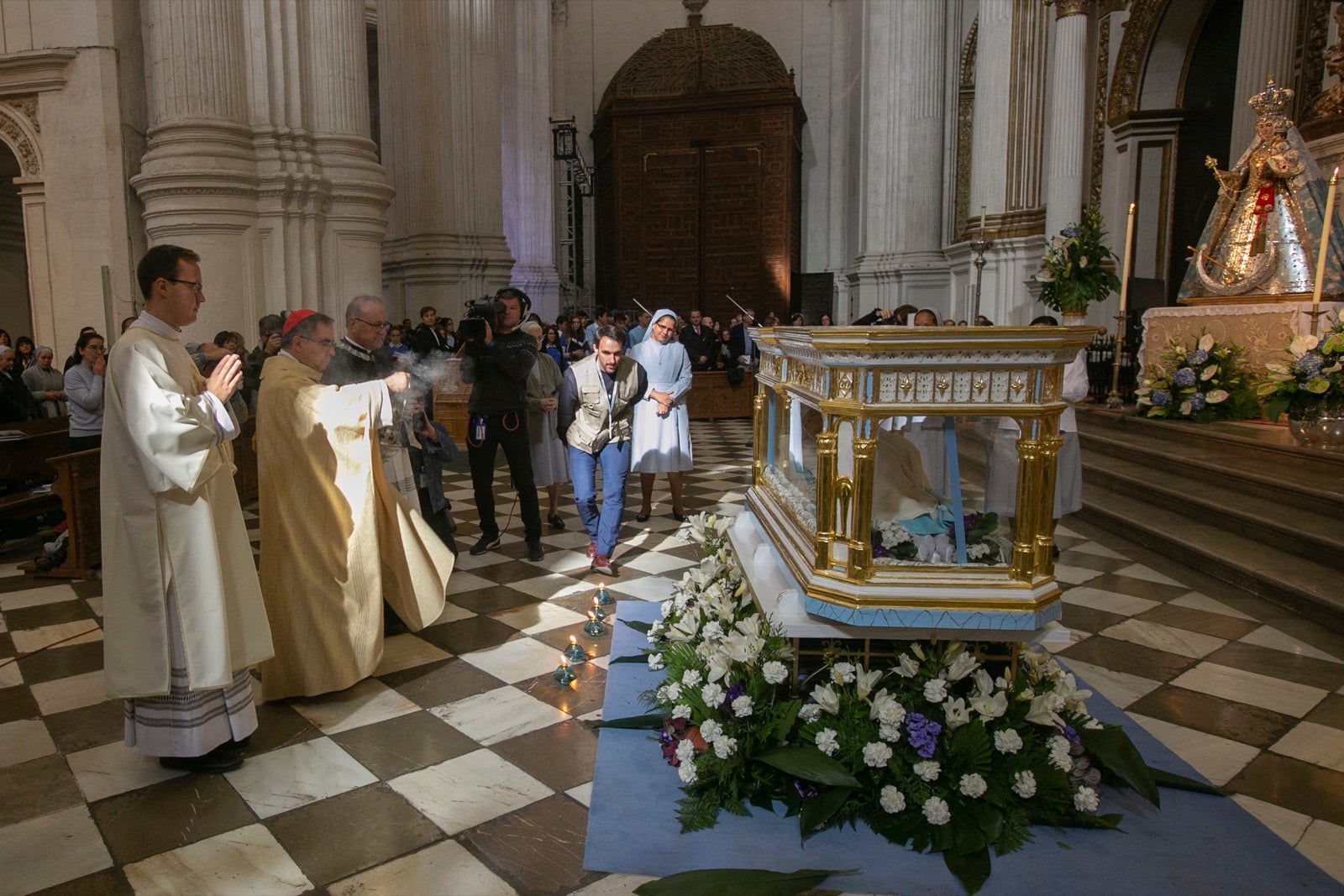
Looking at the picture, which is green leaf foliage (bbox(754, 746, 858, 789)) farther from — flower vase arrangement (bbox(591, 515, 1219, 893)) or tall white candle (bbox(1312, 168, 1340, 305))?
tall white candle (bbox(1312, 168, 1340, 305))

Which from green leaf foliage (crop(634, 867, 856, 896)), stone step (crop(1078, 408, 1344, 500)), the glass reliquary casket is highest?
the glass reliquary casket

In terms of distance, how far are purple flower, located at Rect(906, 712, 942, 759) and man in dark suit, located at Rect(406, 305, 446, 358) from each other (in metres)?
8.10

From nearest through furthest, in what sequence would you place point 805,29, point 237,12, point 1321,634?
point 1321,634
point 237,12
point 805,29

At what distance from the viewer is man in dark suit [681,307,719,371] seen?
43.3 feet

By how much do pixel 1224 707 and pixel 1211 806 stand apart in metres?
0.91

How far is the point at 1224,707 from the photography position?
345 cm

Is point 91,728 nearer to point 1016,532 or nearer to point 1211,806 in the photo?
point 1016,532

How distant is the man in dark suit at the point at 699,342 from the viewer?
13211 mm

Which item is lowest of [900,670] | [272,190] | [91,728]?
[91,728]

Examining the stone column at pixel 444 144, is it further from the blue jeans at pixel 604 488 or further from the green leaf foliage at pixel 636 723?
the green leaf foliage at pixel 636 723

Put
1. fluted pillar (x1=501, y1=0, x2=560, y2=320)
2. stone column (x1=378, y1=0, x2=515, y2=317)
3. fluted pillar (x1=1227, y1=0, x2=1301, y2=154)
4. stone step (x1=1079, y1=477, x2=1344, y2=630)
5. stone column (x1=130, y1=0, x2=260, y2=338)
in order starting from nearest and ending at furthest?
stone step (x1=1079, y1=477, x2=1344, y2=630) → stone column (x1=130, y1=0, x2=260, y2=338) → fluted pillar (x1=1227, y1=0, x2=1301, y2=154) → stone column (x1=378, y1=0, x2=515, y2=317) → fluted pillar (x1=501, y1=0, x2=560, y2=320)

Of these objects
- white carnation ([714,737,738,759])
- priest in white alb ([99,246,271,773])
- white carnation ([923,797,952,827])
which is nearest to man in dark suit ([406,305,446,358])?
priest in white alb ([99,246,271,773])

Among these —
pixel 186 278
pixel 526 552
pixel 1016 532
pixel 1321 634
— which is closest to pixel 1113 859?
pixel 1016 532

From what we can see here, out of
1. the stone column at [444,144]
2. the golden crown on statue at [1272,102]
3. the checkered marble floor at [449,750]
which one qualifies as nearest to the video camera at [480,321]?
the checkered marble floor at [449,750]
